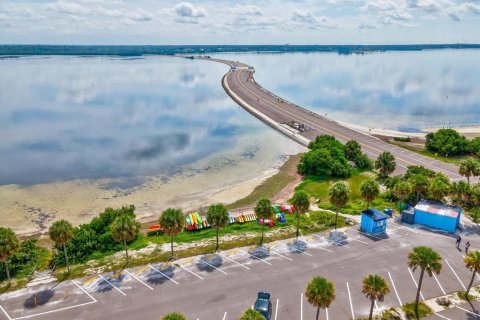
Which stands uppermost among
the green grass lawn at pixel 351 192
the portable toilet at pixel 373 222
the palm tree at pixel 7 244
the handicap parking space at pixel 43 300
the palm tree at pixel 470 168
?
the palm tree at pixel 470 168

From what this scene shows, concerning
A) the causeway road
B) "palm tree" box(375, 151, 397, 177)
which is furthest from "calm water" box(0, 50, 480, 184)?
"palm tree" box(375, 151, 397, 177)

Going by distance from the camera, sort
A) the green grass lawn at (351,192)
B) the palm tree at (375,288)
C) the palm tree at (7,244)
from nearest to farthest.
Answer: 1. the palm tree at (375,288)
2. the palm tree at (7,244)
3. the green grass lawn at (351,192)

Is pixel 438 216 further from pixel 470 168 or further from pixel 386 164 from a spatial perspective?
pixel 386 164

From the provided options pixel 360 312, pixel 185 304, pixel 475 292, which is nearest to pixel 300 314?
pixel 360 312

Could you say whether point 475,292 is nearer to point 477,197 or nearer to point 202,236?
point 477,197

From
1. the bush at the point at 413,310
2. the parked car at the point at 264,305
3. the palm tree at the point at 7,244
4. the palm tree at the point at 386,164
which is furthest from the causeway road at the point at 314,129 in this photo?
the palm tree at the point at 7,244

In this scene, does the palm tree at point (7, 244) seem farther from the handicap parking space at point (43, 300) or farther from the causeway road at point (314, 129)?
the causeway road at point (314, 129)
